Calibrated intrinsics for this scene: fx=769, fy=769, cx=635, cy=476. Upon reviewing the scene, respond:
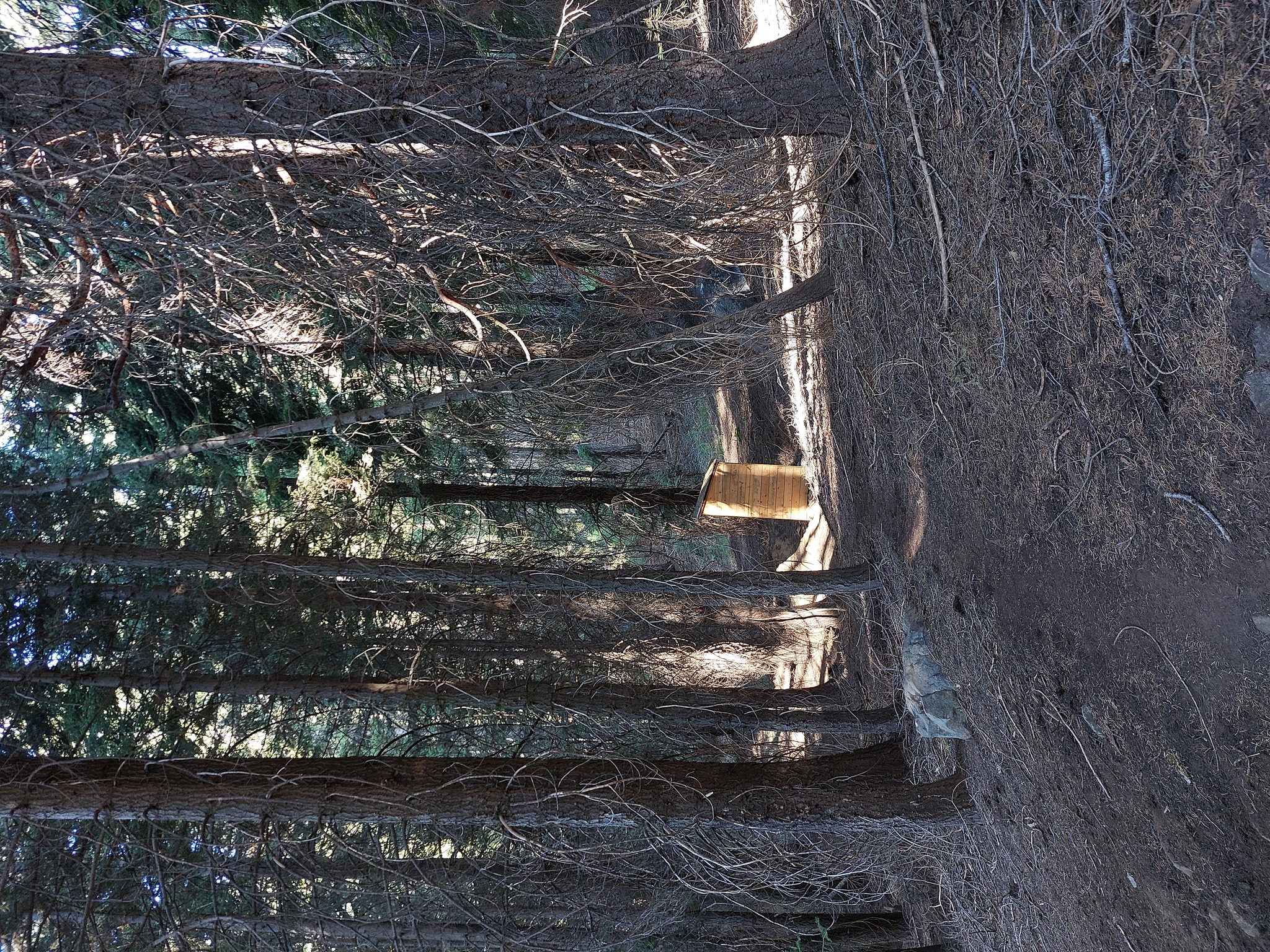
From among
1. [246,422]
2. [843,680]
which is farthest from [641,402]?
[246,422]

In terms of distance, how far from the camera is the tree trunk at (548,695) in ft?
18.0

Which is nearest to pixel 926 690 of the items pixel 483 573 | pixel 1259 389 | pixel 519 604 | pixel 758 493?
pixel 758 493

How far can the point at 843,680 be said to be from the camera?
6867mm

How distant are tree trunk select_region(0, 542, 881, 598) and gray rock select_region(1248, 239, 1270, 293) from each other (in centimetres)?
350

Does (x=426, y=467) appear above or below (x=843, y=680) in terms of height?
above

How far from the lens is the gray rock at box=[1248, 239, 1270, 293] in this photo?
2.31 meters

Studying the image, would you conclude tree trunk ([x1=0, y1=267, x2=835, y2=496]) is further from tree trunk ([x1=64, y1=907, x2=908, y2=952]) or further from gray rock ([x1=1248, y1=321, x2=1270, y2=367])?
gray rock ([x1=1248, y1=321, x2=1270, y2=367])

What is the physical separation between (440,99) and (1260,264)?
346 cm

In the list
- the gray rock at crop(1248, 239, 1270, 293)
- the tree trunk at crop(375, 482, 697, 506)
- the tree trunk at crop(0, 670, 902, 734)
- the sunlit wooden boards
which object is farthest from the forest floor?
the tree trunk at crop(375, 482, 697, 506)

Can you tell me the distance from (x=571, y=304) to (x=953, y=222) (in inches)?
160

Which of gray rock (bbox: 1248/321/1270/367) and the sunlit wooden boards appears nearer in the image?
gray rock (bbox: 1248/321/1270/367)

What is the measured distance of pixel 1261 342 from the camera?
7.78 feet

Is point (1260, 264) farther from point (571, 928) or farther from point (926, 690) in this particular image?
point (571, 928)

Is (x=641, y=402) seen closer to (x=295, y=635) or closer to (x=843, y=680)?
(x=843, y=680)
